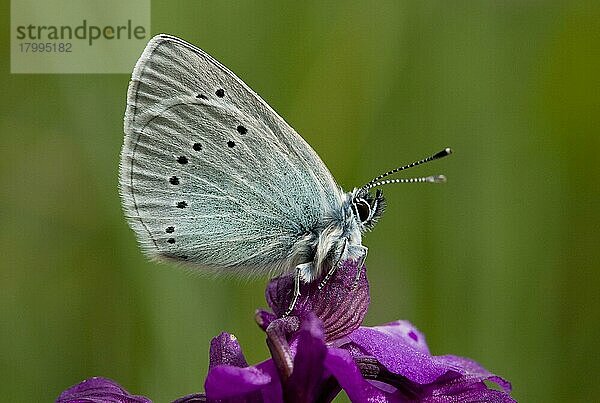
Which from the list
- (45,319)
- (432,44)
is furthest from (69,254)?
(432,44)

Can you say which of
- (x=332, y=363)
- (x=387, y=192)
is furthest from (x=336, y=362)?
(x=387, y=192)

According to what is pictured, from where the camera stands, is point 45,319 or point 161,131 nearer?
point 161,131

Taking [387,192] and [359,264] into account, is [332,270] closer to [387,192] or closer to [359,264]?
[359,264]

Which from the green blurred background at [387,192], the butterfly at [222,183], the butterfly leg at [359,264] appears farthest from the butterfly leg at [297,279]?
the green blurred background at [387,192]

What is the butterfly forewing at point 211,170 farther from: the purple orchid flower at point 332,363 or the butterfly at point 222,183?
the purple orchid flower at point 332,363

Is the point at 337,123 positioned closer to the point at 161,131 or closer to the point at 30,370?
the point at 30,370

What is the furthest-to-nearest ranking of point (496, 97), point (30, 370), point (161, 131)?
point (496, 97) < point (30, 370) < point (161, 131)

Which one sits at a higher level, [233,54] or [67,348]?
[233,54]

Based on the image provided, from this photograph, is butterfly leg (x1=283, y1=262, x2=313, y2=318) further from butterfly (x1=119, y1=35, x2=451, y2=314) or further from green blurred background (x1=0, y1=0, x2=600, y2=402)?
green blurred background (x1=0, y1=0, x2=600, y2=402)
